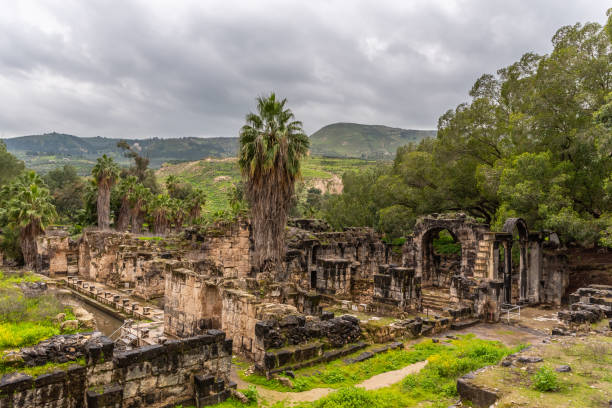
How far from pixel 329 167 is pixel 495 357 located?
118691 mm

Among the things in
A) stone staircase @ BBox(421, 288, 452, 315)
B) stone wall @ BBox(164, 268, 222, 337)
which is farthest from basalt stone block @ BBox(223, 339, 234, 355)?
stone staircase @ BBox(421, 288, 452, 315)

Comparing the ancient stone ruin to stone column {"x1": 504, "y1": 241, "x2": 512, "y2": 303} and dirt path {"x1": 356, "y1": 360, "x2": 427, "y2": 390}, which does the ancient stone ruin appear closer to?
stone column {"x1": 504, "y1": 241, "x2": 512, "y2": 303}

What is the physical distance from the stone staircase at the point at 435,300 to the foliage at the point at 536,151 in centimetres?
508

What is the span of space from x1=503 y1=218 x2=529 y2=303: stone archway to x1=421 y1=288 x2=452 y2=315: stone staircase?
3.04 metres

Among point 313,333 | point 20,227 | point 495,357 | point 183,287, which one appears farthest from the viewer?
point 20,227

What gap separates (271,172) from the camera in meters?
18.4

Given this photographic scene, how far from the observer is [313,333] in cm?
1033

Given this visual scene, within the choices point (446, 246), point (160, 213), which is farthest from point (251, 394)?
point (160, 213)

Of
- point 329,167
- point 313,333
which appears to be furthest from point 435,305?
point 329,167

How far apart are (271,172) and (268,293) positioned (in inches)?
269

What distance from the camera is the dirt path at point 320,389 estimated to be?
7828mm

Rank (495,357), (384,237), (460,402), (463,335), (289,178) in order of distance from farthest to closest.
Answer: (384,237) < (289,178) < (463,335) < (495,357) < (460,402)

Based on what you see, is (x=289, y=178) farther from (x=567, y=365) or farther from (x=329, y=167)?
(x=329, y=167)

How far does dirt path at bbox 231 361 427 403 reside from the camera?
7.83 meters
